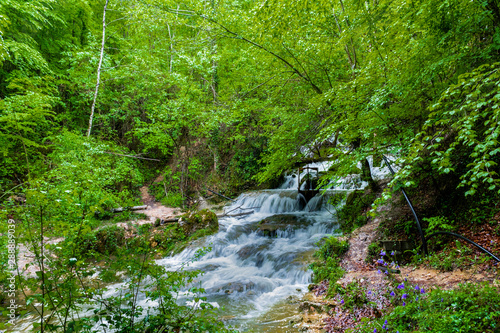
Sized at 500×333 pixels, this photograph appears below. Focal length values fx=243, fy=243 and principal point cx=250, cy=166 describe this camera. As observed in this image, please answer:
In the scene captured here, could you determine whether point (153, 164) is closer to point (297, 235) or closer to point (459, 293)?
point (297, 235)

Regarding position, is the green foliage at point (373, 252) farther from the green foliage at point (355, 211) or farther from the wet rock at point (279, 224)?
the wet rock at point (279, 224)

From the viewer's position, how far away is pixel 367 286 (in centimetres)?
389

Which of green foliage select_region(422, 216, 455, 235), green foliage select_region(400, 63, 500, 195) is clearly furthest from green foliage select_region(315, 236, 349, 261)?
green foliage select_region(400, 63, 500, 195)

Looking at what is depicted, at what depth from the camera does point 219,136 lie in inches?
579

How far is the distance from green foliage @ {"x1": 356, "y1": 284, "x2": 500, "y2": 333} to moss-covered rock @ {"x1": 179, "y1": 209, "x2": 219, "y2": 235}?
23.7 ft

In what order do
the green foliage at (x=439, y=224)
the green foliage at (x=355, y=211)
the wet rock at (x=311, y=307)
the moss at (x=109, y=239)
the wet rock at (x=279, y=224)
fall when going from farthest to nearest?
1. the wet rock at (x=279, y=224)
2. the moss at (x=109, y=239)
3. the green foliage at (x=355, y=211)
4. the green foliage at (x=439, y=224)
5. the wet rock at (x=311, y=307)

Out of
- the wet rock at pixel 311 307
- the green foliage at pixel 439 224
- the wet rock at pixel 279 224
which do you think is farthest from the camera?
the wet rock at pixel 279 224

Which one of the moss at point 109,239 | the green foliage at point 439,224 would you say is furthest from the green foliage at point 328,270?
the moss at point 109,239

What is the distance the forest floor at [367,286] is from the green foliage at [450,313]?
1.34ft

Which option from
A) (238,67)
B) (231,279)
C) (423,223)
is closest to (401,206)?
→ (423,223)

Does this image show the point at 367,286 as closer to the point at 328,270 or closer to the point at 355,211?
the point at 328,270

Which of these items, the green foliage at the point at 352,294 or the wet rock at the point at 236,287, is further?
the wet rock at the point at 236,287

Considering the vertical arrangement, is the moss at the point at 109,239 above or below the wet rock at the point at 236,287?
above

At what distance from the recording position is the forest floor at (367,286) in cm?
327
